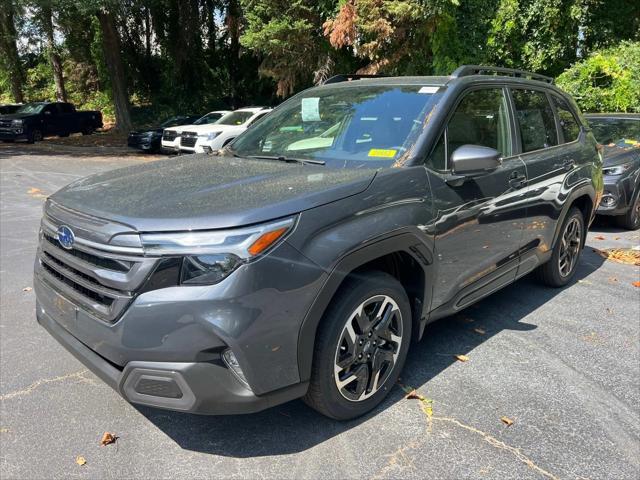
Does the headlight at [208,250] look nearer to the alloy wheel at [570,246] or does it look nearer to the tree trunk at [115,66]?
the alloy wheel at [570,246]

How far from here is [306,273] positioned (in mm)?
2453

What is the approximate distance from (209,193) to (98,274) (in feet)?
2.08

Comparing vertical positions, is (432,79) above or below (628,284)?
above

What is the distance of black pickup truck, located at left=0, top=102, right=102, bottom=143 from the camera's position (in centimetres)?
2111

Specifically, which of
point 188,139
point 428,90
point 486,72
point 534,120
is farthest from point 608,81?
point 428,90

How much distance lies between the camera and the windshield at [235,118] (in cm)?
1675

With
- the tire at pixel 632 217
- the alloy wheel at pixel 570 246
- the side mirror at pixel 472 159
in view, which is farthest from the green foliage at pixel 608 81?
the side mirror at pixel 472 159

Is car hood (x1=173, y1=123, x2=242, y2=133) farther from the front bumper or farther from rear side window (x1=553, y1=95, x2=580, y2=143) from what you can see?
rear side window (x1=553, y1=95, x2=580, y2=143)

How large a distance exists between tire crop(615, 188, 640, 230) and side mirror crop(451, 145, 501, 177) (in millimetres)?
5196

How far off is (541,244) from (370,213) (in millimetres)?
2228

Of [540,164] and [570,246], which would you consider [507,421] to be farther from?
[570,246]

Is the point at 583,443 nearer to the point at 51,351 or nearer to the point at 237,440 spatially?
the point at 237,440

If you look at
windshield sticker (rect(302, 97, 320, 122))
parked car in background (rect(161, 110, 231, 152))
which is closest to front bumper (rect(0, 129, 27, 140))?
parked car in background (rect(161, 110, 231, 152))

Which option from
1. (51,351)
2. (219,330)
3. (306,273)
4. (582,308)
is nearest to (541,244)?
(582,308)
